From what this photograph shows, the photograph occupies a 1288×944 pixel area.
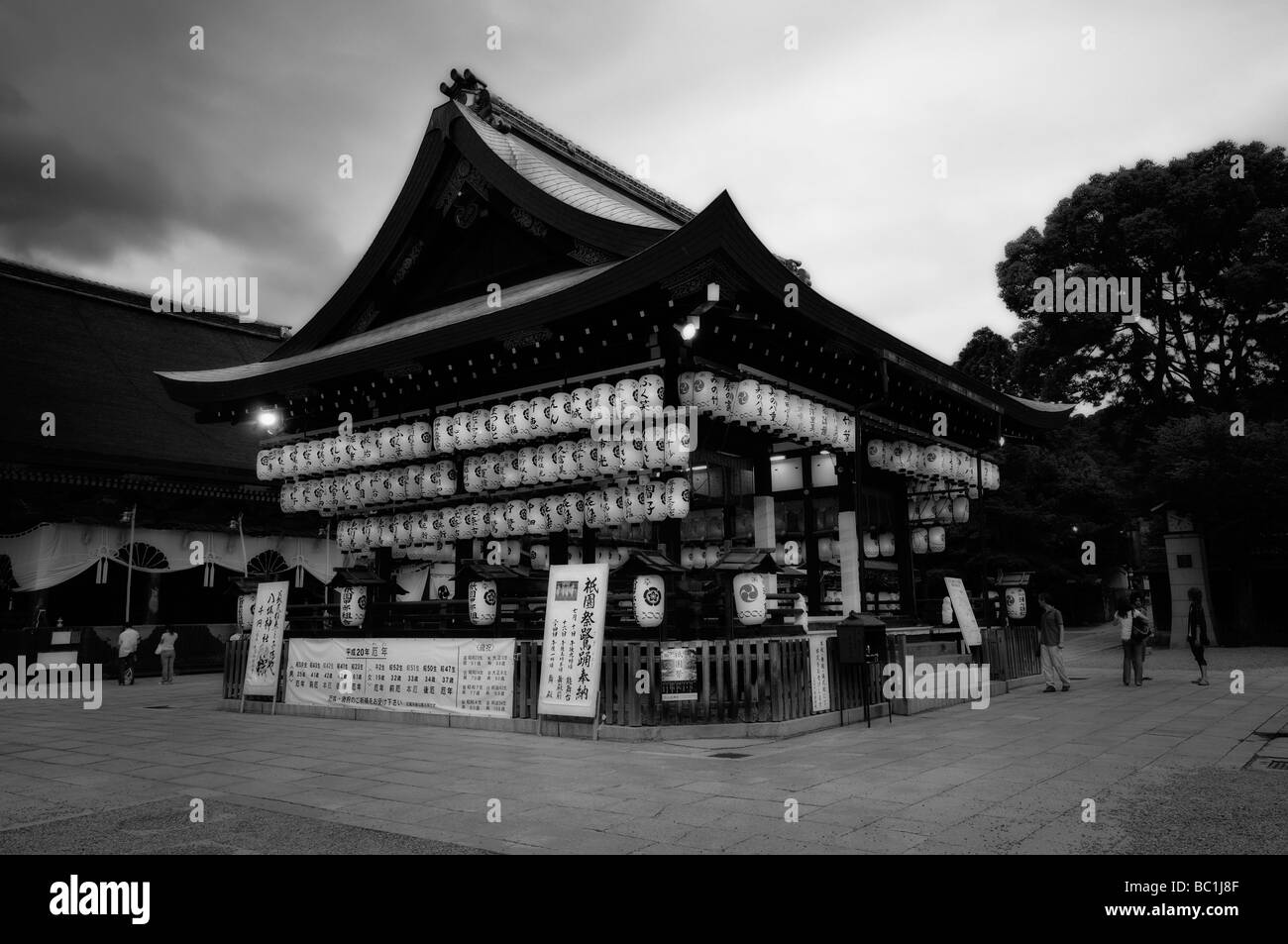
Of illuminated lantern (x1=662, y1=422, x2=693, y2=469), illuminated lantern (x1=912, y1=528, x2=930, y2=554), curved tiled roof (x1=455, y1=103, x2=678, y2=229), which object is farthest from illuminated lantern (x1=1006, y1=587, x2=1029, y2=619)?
curved tiled roof (x1=455, y1=103, x2=678, y2=229)

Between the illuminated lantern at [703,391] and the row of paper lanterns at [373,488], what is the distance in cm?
529

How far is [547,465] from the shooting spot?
13.4m

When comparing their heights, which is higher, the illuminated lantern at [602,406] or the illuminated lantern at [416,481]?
the illuminated lantern at [602,406]

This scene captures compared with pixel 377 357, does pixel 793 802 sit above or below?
below

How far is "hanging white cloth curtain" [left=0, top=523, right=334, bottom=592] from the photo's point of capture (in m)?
22.2

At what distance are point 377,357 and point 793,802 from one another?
10.9 meters

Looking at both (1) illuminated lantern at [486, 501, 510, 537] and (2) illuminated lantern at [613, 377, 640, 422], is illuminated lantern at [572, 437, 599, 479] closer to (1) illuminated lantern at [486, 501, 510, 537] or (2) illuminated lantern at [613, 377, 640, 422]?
(2) illuminated lantern at [613, 377, 640, 422]

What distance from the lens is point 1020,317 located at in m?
36.1

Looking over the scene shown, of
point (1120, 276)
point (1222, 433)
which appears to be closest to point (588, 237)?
point (1222, 433)

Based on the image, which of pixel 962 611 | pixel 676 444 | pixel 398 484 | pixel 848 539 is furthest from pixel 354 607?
pixel 962 611

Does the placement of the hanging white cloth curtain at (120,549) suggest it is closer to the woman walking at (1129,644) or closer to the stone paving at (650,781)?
the stone paving at (650,781)

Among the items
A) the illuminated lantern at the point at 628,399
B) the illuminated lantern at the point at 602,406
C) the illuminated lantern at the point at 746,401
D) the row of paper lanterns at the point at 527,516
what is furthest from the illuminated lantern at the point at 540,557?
the illuminated lantern at the point at 746,401

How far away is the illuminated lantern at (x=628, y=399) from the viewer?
1208 centimetres
